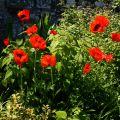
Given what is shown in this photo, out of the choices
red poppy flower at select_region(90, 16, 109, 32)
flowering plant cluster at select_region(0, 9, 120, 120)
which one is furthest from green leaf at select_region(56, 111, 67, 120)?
red poppy flower at select_region(90, 16, 109, 32)

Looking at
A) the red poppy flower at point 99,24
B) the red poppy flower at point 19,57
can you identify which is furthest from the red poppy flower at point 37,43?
the red poppy flower at point 99,24

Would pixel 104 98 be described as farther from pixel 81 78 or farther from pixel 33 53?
pixel 33 53

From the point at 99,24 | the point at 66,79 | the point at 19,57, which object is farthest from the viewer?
the point at 66,79

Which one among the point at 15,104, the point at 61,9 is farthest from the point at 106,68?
the point at 61,9

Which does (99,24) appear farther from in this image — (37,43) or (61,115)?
(61,115)

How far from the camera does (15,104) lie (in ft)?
15.1

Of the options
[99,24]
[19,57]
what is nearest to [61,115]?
[19,57]

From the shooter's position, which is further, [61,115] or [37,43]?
[61,115]

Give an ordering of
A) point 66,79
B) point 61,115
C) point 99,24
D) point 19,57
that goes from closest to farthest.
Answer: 1. point 19,57
2. point 61,115
3. point 99,24
4. point 66,79

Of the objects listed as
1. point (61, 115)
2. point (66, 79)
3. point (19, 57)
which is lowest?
point (61, 115)

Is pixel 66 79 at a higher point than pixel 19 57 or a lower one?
lower

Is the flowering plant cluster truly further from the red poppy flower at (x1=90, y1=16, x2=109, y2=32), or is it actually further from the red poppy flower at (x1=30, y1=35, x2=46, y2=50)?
the red poppy flower at (x1=30, y1=35, x2=46, y2=50)

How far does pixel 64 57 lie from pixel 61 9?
9135 mm

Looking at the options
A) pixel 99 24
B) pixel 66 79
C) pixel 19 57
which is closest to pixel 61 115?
pixel 66 79
